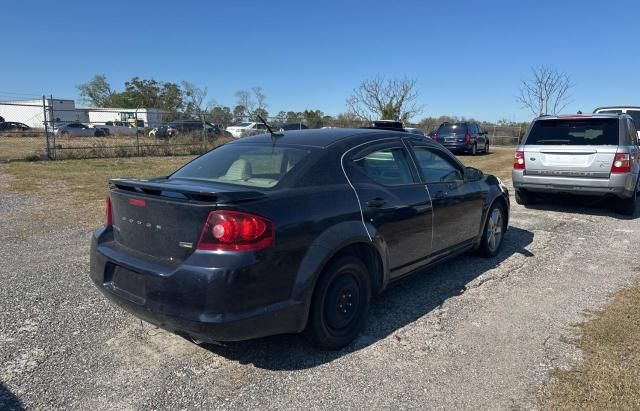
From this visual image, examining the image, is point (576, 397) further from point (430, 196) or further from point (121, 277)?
point (121, 277)

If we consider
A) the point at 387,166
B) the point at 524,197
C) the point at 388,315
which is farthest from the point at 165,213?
the point at 524,197

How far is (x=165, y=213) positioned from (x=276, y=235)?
0.74 m

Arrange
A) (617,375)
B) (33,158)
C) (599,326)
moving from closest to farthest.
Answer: (617,375)
(599,326)
(33,158)

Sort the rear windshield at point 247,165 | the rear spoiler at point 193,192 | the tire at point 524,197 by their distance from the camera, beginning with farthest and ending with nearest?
1. the tire at point 524,197
2. the rear windshield at point 247,165
3. the rear spoiler at point 193,192

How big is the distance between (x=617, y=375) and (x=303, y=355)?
209 centimetres

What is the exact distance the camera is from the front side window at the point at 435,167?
4478 mm

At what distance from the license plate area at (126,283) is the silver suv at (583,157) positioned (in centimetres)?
738

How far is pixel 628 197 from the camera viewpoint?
788cm

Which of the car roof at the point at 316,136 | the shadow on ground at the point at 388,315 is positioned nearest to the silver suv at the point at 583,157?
the shadow on ground at the point at 388,315

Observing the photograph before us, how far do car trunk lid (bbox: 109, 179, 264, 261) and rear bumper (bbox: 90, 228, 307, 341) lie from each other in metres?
0.12

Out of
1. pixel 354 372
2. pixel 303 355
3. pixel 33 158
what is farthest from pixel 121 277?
pixel 33 158

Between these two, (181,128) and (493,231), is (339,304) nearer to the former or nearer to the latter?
(493,231)

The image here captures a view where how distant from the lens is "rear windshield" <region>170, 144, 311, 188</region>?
11.4 ft

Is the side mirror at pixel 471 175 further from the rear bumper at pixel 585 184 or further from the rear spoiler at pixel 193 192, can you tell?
the rear bumper at pixel 585 184
